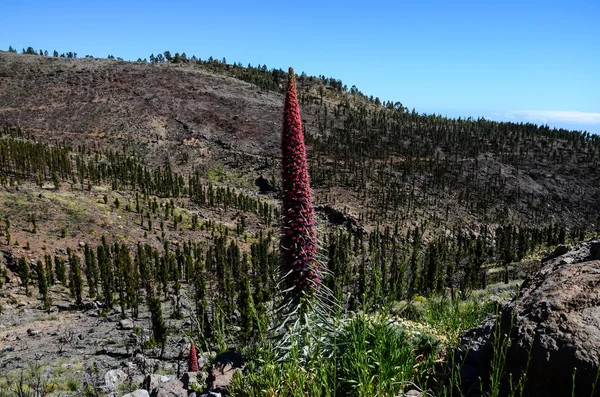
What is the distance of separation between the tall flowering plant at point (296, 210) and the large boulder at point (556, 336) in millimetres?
1947

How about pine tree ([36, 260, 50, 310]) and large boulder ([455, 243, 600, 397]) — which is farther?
pine tree ([36, 260, 50, 310])

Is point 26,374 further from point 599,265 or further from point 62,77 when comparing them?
point 62,77

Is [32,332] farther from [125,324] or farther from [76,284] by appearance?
[76,284]

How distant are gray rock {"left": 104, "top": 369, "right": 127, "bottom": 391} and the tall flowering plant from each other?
701cm

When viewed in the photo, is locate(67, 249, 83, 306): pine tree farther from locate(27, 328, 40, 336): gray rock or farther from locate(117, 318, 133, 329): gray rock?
locate(117, 318, 133, 329): gray rock

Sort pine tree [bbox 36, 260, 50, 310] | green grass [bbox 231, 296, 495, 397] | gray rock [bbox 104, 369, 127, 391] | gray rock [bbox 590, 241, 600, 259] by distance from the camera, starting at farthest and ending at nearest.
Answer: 1. pine tree [bbox 36, 260, 50, 310]
2. gray rock [bbox 104, 369, 127, 391]
3. gray rock [bbox 590, 241, 600, 259]
4. green grass [bbox 231, 296, 495, 397]

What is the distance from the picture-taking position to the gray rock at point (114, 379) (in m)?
9.14

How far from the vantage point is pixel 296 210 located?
15.1 feet

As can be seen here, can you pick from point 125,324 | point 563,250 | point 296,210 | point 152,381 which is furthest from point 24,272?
point 563,250

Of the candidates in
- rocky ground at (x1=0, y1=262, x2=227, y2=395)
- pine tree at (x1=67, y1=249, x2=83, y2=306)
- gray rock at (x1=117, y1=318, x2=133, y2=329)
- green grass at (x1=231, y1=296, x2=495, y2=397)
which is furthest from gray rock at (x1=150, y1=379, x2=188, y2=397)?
pine tree at (x1=67, y1=249, x2=83, y2=306)

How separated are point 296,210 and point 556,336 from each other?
2.77 metres

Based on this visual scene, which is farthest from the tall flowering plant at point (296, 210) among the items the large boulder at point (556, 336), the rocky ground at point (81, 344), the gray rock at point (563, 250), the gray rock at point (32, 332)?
the gray rock at point (32, 332)

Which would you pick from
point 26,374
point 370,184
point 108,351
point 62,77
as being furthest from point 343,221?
point 62,77

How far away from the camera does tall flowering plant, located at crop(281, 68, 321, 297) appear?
4.52 metres
